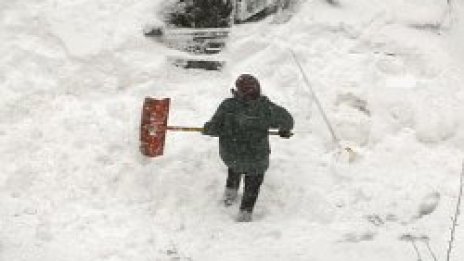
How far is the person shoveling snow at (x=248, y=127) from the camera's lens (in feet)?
25.4

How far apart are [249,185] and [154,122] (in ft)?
3.78

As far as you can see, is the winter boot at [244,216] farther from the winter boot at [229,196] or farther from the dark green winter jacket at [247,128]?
the dark green winter jacket at [247,128]

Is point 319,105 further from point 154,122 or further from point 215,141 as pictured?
point 154,122

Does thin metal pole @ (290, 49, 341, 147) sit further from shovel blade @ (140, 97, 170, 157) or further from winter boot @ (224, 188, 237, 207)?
shovel blade @ (140, 97, 170, 157)

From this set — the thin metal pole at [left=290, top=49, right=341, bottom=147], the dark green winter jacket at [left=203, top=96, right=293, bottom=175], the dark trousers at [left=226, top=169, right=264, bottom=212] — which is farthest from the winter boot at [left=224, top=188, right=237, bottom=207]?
the thin metal pole at [left=290, top=49, right=341, bottom=147]

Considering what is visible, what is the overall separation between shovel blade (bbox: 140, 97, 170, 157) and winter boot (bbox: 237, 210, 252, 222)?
3.46 feet

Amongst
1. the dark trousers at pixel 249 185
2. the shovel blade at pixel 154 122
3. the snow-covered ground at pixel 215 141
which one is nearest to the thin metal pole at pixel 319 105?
the snow-covered ground at pixel 215 141

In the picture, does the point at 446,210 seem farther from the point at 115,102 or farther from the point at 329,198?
the point at 115,102

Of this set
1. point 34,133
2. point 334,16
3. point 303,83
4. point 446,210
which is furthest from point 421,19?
Answer: point 34,133

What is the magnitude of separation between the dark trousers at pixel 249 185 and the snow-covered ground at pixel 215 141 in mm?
231

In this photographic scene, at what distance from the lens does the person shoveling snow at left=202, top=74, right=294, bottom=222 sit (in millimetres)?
7738

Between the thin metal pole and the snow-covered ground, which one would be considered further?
the thin metal pole

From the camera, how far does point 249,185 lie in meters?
8.09

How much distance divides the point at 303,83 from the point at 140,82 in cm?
198
